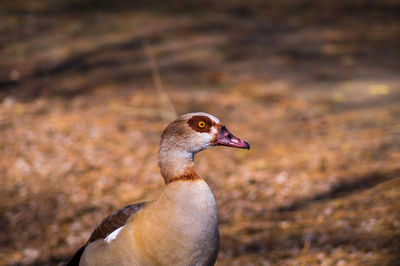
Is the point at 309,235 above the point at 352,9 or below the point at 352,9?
below

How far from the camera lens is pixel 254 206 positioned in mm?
6875

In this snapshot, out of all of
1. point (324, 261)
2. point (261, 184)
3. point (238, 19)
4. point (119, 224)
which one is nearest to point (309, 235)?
point (324, 261)

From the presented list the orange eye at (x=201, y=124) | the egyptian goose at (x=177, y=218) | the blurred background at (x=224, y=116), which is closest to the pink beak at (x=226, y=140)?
the egyptian goose at (x=177, y=218)

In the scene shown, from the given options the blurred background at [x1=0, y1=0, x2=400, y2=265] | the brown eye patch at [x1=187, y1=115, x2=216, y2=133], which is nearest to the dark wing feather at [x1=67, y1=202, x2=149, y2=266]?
the brown eye patch at [x1=187, y1=115, x2=216, y2=133]

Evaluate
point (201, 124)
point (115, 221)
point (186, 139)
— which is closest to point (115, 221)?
point (115, 221)

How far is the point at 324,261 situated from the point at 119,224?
2388 mm

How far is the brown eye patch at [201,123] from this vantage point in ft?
12.7

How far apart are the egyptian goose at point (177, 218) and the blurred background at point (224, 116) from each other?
2066 mm

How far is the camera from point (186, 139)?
3857 mm

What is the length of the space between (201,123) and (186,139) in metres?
0.17

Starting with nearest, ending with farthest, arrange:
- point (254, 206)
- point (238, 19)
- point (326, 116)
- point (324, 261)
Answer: point (324, 261), point (254, 206), point (326, 116), point (238, 19)

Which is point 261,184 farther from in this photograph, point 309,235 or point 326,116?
point 326,116

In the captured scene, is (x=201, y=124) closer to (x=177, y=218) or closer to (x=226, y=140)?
(x=226, y=140)

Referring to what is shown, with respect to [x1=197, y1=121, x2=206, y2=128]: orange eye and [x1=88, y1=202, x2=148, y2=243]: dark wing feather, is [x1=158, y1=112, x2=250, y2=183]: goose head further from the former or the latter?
[x1=88, y1=202, x2=148, y2=243]: dark wing feather
